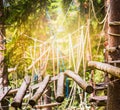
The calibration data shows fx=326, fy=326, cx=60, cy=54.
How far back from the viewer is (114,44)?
192 inches

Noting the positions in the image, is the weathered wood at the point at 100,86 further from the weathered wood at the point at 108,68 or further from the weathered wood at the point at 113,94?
the weathered wood at the point at 113,94

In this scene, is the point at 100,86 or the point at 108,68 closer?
the point at 108,68

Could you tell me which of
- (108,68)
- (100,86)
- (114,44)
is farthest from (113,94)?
(100,86)

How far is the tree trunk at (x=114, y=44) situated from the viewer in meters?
4.46

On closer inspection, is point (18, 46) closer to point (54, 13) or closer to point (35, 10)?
point (35, 10)

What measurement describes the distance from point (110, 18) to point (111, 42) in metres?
0.36

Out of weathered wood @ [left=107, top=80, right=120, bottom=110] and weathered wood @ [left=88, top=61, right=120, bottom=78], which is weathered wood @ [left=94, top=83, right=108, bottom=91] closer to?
weathered wood @ [left=88, top=61, right=120, bottom=78]

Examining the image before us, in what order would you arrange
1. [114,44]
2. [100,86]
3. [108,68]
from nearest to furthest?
1. [108,68]
2. [114,44]
3. [100,86]

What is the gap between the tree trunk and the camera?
446 cm

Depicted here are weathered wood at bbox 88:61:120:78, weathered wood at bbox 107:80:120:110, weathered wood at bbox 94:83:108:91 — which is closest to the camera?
weathered wood at bbox 88:61:120:78

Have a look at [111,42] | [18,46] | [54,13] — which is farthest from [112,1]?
[54,13]

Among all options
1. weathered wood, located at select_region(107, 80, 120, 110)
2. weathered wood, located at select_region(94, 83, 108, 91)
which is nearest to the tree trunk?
weathered wood, located at select_region(107, 80, 120, 110)

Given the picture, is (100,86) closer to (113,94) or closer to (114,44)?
(114,44)

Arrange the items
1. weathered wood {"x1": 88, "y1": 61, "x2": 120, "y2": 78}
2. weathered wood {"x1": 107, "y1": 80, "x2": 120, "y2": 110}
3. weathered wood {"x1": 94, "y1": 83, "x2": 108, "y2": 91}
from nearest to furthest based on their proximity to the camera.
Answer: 1. weathered wood {"x1": 88, "y1": 61, "x2": 120, "y2": 78}
2. weathered wood {"x1": 107, "y1": 80, "x2": 120, "y2": 110}
3. weathered wood {"x1": 94, "y1": 83, "x2": 108, "y2": 91}
